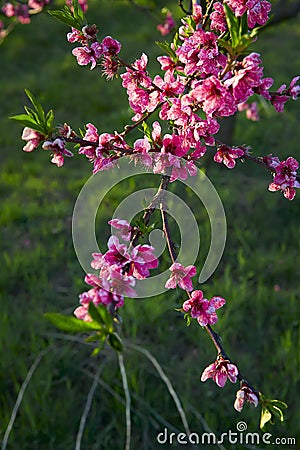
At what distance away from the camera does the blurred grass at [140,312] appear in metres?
2.62

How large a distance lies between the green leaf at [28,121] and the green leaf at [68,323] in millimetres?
436

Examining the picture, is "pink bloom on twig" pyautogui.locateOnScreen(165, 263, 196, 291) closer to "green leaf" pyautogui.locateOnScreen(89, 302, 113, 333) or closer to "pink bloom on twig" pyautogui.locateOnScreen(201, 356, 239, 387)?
"pink bloom on twig" pyautogui.locateOnScreen(201, 356, 239, 387)

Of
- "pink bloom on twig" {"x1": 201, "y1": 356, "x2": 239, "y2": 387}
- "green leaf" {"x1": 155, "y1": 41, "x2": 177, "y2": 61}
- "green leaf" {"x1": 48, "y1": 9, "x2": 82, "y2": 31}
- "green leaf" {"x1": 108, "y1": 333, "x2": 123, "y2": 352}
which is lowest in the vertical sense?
"green leaf" {"x1": 108, "y1": 333, "x2": 123, "y2": 352}

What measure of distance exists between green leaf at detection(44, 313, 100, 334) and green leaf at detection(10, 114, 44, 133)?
44 cm

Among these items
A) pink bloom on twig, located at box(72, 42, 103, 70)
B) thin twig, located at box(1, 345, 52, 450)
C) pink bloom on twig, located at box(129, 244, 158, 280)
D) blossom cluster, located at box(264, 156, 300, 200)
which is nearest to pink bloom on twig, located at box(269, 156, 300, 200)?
blossom cluster, located at box(264, 156, 300, 200)

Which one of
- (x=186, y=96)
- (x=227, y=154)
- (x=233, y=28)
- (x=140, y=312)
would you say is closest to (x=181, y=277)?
(x=227, y=154)

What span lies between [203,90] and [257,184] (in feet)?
12.3

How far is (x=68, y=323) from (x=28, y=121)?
1.54ft

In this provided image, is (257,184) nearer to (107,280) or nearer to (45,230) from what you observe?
(45,230)

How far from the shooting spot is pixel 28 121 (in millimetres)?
1161

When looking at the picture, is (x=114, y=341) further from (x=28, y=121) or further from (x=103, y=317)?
(x=28, y=121)

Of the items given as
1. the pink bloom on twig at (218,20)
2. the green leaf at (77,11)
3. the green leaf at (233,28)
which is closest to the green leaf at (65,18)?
the green leaf at (77,11)

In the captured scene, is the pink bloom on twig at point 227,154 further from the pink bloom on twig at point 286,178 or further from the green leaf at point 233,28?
the green leaf at point 233,28

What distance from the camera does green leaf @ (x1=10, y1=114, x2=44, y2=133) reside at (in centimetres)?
114
